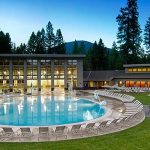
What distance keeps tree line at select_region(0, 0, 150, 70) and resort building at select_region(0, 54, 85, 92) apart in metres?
16.5

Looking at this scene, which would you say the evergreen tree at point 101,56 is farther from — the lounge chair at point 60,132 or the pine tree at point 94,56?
the lounge chair at point 60,132

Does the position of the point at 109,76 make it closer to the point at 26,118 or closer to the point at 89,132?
the point at 26,118

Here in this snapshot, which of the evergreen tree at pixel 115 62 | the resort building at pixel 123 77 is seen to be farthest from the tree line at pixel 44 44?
→ the resort building at pixel 123 77

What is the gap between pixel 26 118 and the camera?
25109mm

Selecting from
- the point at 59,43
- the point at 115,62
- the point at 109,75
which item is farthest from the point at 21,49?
the point at 109,75

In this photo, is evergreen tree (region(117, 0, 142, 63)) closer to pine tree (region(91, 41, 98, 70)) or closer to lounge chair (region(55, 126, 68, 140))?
pine tree (region(91, 41, 98, 70))

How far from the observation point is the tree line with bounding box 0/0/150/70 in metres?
→ 70.5

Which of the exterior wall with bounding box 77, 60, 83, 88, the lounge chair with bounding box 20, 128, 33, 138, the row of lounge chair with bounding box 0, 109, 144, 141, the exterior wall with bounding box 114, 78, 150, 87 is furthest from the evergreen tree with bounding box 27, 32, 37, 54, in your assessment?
the lounge chair with bounding box 20, 128, 33, 138

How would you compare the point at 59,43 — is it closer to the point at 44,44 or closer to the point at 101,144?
the point at 44,44

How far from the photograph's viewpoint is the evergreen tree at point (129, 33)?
69938 mm

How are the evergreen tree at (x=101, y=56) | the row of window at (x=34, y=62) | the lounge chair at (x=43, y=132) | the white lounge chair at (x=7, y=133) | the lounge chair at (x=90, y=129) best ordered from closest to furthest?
the white lounge chair at (x=7, y=133) → the lounge chair at (x=43, y=132) → the lounge chair at (x=90, y=129) → the row of window at (x=34, y=62) → the evergreen tree at (x=101, y=56)

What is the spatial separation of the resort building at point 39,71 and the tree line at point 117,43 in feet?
54.2

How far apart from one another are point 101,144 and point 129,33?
5926 centimetres

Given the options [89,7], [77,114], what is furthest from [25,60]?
[77,114]
